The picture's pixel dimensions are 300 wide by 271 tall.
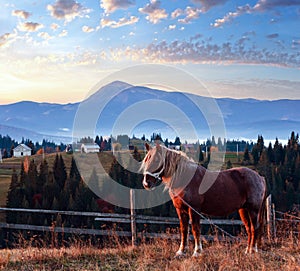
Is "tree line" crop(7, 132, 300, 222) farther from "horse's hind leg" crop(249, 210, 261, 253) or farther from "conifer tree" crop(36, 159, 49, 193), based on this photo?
"horse's hind leg" crop(249, 210, 261, 253)

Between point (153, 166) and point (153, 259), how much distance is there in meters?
1.47

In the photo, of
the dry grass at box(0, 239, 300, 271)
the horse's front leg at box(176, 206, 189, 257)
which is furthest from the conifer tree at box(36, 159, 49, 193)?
the horse's front leg at box(176, 206, 189, 257)

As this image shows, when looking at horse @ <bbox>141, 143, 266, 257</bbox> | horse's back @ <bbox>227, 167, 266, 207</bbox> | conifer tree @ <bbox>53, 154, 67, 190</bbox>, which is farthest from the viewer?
conifer tree @ <bbox>53, 154, 67, 190</bbox>

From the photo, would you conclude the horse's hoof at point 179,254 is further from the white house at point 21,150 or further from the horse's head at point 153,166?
the white house at point 21,150

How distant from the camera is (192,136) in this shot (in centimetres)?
805

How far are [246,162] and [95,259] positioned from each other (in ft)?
183

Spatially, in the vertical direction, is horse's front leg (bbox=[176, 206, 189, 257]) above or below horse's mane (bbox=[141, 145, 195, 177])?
below

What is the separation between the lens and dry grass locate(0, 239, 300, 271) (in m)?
5.42

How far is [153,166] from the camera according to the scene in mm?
5953

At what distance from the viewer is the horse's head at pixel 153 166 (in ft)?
19.4

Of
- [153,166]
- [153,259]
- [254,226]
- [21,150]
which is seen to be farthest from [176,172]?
[21,150]

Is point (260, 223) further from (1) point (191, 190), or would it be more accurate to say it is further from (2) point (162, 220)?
(2) point (162, 220)

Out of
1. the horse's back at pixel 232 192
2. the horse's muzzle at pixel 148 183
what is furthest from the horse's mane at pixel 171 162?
the horse's back at pixel 232 192

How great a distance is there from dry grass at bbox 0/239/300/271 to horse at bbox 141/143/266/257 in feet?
1.09
